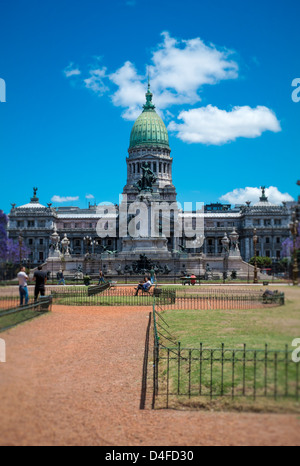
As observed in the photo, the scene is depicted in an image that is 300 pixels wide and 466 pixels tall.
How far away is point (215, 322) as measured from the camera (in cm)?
1725

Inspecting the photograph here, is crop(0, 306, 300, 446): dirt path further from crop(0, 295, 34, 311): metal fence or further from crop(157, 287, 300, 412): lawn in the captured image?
crop(0, 295, 34, 311): metal fence

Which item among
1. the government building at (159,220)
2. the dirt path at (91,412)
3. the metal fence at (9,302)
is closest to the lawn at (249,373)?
the dirt path at (91,412)

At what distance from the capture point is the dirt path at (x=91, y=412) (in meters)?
7.23

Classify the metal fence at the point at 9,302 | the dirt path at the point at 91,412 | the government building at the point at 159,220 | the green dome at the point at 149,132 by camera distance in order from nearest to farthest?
the dirt path at the point at 91,412 < the metal fence at the point at 9,302 < the government building at the point at 159,220 < the green dome at the point at 149,132

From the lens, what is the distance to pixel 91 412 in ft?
29.6

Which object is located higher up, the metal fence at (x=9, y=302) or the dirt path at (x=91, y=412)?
the metal fence at (x=9, y=302)

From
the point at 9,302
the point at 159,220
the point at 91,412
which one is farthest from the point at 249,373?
the point at 159,220

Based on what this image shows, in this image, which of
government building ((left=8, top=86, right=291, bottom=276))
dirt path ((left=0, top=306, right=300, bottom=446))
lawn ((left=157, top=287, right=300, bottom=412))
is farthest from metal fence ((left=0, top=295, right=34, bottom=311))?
government building ((left=8, top=86, right=291, bottom=276))

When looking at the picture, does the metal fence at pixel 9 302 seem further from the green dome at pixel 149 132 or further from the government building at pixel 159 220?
Result: the green dome at pixel 149 132

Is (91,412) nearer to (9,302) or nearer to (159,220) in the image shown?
(9,302)

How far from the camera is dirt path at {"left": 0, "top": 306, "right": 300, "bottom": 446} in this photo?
7.23 m

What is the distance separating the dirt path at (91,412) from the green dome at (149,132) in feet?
387
